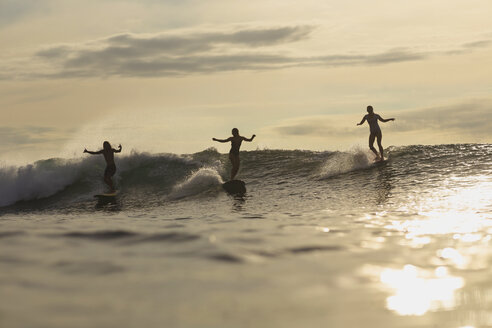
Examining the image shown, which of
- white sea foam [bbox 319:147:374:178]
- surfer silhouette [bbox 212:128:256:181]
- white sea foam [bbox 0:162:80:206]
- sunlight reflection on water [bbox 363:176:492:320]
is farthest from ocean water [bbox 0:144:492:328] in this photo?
white sea foam [bbox 0:162:80:206]

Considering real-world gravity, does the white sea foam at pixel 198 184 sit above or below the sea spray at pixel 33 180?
below

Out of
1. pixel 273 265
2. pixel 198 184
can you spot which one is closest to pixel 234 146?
pixel 198 184

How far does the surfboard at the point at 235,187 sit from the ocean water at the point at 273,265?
6.37ft

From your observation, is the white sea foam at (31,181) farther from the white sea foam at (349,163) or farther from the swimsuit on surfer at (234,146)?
the white sea foam at (349,163)

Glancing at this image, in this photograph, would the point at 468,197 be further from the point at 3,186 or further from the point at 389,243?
the point at 3,186

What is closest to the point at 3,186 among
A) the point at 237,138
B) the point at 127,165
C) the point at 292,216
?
the point at 127,165

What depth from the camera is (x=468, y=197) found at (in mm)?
10852

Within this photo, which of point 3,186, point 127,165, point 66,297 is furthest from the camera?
point 127,165

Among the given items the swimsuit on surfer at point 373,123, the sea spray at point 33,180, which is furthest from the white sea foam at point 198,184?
the swimsuit on surfer at point 373,123

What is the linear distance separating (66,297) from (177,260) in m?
1.56

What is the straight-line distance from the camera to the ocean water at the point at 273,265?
3.55 m

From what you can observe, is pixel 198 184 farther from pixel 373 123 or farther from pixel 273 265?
pixel 273 265

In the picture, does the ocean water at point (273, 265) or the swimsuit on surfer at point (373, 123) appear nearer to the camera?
the ocean water at point (273, 265)

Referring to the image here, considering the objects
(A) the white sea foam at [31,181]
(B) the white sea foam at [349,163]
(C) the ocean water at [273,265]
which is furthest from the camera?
(A) the white sea foam at [31,181]
